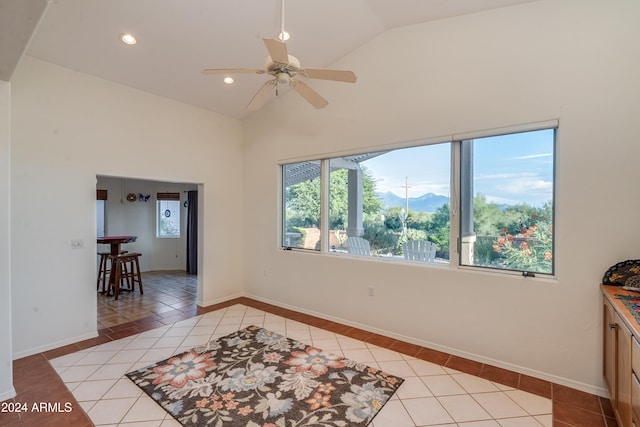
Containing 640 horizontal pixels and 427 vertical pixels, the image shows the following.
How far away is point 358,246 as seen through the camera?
4.03 meters

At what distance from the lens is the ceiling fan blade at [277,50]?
5.83 feet

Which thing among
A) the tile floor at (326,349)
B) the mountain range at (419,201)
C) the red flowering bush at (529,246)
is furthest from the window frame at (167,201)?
the red flowering bush at (529,246)

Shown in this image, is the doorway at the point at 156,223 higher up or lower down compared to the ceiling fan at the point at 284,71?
lower down

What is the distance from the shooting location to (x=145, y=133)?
399cm

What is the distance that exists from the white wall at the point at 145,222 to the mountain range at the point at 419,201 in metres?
5.31

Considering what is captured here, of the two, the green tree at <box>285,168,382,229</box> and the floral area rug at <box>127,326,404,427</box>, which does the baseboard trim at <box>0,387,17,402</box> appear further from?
the green tree at <box>285,168,382,229</box>

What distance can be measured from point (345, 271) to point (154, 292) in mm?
3864

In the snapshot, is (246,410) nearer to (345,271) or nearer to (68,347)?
(345,271)

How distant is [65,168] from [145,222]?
4.59m

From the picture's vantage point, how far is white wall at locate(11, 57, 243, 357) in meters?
3.03

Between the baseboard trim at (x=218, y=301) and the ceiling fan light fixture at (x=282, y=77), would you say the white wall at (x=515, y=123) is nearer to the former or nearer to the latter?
the ceiling fan light fixture at (x=282, y=77)

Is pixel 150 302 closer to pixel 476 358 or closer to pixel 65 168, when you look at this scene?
pixel 65 168

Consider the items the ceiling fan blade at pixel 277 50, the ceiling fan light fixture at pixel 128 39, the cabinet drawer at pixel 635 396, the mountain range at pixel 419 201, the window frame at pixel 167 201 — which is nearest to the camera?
the cabinet drawer at pixel 635 396

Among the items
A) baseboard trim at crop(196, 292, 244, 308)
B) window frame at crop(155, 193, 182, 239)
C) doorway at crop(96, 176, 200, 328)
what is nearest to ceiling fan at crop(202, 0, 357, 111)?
baseboard trim at crop(196, 292, 244, 308)
